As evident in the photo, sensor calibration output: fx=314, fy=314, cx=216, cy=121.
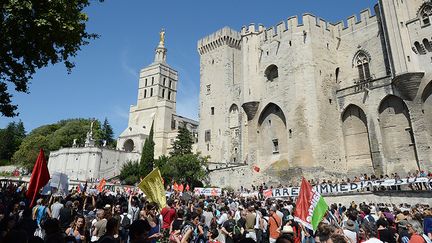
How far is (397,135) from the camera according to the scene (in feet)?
80.2

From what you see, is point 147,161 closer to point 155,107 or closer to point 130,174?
point 130,174

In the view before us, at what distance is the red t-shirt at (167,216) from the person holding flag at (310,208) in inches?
124

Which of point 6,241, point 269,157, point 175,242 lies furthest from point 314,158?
point 6,241

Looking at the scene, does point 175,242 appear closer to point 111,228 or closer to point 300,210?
point 111,228

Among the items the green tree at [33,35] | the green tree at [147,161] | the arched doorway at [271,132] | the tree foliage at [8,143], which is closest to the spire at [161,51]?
the green tree at [147,161]

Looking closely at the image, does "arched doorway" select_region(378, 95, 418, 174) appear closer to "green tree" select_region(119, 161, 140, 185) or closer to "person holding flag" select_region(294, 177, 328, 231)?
"person holding flag" select_region(294, 177, 328, 231)

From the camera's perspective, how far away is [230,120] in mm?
41125

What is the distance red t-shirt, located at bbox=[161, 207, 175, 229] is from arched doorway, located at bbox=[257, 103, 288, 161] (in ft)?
72.3

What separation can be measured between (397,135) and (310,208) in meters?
20.9

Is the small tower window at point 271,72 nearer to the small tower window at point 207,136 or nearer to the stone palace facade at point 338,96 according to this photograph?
the stone palace facade at point 338,96

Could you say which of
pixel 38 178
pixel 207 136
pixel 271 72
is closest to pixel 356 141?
pixel 271 72

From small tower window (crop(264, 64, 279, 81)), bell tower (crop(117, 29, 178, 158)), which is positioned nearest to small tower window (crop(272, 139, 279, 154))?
small tower window (crop(264, 64, 279, 81))

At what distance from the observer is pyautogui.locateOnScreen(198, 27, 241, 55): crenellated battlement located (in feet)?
149

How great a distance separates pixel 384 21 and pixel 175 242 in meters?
25.1
